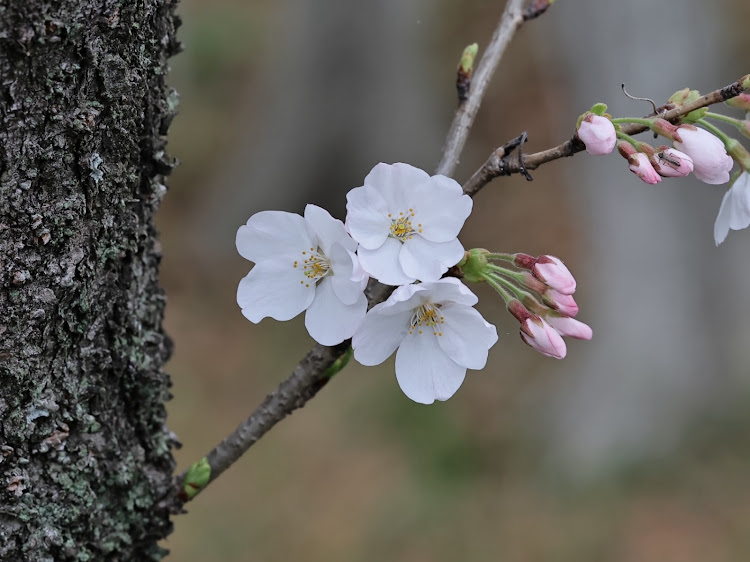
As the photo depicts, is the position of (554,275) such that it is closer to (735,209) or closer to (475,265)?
(475,265)

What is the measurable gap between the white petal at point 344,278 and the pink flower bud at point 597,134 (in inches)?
12.3

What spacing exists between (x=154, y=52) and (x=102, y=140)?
0.15 metres

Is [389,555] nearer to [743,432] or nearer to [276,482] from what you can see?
[276,482]

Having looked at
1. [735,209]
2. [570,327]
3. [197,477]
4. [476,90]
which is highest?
[476,90]

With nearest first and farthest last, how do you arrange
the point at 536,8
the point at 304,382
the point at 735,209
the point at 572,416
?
the point at 735,209 → the point at 304,382 → the point at 536,8 → the point at 572,416

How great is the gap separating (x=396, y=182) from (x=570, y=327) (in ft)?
0.98

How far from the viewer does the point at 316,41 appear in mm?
5059

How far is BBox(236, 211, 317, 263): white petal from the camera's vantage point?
1.02 metres

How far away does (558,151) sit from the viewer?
97cm

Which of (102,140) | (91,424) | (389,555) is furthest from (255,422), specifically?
(389,555)

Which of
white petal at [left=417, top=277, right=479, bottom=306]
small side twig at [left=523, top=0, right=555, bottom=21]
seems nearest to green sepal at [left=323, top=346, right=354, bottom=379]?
white petal at [left=417, top=277, right=479, bottom=306]

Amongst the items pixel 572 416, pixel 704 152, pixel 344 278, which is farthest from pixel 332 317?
pixel 572 416

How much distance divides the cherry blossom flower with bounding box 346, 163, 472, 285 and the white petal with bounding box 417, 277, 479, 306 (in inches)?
0.5

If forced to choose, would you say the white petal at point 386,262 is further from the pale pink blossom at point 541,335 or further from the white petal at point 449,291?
the pale pink blossom at point 541,335
